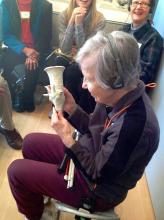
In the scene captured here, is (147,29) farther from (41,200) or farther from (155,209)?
(41,200)

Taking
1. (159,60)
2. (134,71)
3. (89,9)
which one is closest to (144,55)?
(159,60)

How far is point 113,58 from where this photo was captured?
37.6 inches

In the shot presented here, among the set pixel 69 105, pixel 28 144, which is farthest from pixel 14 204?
pixel 69 105

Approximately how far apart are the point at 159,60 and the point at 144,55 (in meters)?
0.14

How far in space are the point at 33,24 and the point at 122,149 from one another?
2.03m

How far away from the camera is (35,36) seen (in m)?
2.76

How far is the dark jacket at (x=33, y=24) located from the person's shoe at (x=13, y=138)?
0.79 meters

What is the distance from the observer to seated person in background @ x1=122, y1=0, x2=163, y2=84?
2.21 meters

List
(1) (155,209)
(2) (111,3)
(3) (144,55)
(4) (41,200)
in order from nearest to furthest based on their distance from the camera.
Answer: (4) (41,200), (1) (155,209), (3) (144,55), (2) (111,3)

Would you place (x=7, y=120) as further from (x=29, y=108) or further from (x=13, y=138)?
(x=29, y=108)

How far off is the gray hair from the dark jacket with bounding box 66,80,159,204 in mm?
108

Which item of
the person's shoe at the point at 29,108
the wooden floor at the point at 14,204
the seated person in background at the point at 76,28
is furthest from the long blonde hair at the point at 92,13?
the wooden floor at the point at 14,204

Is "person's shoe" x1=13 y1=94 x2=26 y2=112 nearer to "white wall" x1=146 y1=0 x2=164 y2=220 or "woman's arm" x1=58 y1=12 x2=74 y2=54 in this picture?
"woman's arm" x1=58 y1=12 x2=74 y2=54

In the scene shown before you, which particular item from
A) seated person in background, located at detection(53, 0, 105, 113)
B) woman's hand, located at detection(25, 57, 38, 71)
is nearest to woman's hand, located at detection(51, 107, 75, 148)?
seated person in background, located at detection(53, 0, 105, 113)
